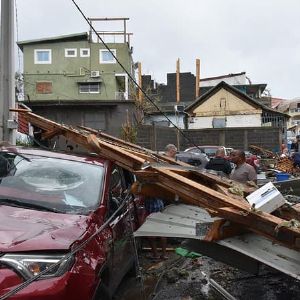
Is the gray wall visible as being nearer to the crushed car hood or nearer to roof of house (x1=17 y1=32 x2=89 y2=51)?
roof of house (x1=17 y1=32 x2=89 y2=51)

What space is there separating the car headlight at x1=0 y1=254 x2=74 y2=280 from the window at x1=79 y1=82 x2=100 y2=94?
147ft

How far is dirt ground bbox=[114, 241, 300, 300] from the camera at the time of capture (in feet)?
19.2

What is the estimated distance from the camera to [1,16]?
887 cm

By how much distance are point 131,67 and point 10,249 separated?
48843mm

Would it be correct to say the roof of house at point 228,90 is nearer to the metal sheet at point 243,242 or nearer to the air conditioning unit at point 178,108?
the air conditioning unit at point 178,108

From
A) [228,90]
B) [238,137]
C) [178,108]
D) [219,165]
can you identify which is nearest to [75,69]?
[178,108]

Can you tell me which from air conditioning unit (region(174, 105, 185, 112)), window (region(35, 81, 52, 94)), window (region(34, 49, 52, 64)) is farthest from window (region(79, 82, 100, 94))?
air conditioning unit (region(174, 105, 185, 112))

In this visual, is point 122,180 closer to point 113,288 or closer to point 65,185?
point 65,185

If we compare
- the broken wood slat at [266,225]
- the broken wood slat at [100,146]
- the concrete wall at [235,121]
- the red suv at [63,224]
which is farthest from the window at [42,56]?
the broken wood slat at [266,225]

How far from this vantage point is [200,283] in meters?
6.48

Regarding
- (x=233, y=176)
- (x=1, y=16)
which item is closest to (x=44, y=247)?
(x=233, y=176)

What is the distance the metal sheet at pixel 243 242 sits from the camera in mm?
3988

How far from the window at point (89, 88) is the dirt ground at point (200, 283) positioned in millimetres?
41041

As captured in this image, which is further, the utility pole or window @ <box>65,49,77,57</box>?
window @ <box>65,49,77,57</box>
